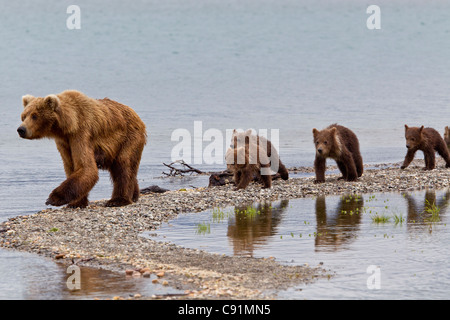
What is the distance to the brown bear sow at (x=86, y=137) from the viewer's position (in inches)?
453

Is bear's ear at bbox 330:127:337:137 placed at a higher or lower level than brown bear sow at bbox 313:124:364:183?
higher

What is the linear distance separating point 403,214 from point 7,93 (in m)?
62.2

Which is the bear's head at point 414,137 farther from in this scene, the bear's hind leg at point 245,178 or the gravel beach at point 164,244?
the bear's hind leg at point 245,178

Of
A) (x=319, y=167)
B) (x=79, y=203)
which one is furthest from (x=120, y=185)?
(x=319, y=167)

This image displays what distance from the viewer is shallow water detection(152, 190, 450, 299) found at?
701cm

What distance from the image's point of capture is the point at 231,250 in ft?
29.2

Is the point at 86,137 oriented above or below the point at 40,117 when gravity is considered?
below

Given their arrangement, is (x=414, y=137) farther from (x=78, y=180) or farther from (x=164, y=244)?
(x=164, y=244)

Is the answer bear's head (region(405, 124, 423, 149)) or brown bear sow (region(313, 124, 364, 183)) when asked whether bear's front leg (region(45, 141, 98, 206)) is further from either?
bear's head (region(405, 124, 423, 149))

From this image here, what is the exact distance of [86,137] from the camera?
1192cm

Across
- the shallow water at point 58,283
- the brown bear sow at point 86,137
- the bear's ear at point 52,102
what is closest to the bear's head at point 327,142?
the brown bear sow at point 86,137

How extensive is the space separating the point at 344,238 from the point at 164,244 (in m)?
2.34

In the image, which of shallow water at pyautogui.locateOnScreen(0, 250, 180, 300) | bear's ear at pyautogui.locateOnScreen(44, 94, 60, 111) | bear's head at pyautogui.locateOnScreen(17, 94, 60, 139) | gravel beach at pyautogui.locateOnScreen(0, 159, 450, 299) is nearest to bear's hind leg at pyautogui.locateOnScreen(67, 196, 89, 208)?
gravel beach at pyautogui.locateOnScreen(0, 159, 450, 299)

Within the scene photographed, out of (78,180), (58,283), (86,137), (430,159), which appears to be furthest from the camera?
(430,159)
